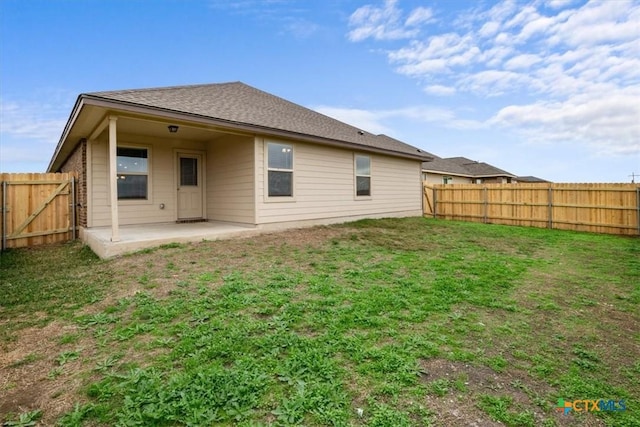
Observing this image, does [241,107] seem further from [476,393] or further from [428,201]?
[428,201]

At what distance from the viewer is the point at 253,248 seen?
669 cm

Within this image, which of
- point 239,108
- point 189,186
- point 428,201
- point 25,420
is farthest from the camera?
point 428,201

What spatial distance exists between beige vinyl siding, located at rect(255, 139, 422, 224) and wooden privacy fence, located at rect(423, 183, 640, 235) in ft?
6.80

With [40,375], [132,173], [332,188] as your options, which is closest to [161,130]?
[132,173]

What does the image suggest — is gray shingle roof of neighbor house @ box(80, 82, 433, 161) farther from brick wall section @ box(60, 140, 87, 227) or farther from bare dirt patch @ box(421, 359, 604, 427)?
bare dirt patch @ box(421, 359, 604, 427)

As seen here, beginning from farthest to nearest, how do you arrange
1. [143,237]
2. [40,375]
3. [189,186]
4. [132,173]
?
[189,186], [132,173], [143,237], [40,375]

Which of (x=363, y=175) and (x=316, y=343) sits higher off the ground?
(x=363, y=175)

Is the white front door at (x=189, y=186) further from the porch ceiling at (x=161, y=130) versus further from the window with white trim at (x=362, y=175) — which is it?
the window with white trim at (x=362, y=175)

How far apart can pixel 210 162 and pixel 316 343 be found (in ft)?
28.0

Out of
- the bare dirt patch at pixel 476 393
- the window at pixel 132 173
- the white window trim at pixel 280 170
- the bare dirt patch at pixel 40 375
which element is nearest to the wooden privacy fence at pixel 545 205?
the white window trim at pixel 280 170

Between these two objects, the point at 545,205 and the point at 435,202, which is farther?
the point at 435,202

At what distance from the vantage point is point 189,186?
395 inches

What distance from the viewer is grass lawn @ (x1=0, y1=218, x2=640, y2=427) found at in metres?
2.01

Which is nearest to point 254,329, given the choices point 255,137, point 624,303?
point 624,303
